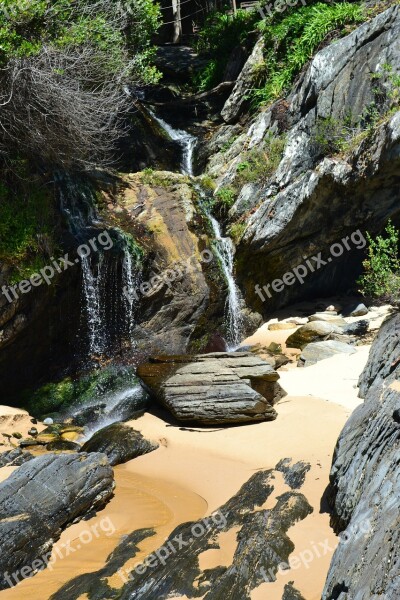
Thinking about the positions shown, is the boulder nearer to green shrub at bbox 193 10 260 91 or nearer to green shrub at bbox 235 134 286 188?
green shrub at bbox 235 134 286 188

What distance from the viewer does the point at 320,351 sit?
9656mm

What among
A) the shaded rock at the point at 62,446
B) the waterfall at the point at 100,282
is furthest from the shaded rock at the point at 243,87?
the shaded rock at the point at 62,446

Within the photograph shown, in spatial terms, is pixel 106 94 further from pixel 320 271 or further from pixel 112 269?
pixel 320 271

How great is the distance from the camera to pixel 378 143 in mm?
10656

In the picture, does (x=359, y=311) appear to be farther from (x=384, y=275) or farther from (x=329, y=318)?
(x=384, y=275)

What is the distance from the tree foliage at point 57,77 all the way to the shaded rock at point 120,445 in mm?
4924

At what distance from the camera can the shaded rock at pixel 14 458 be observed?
691 cm

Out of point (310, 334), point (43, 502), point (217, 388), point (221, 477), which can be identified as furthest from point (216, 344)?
point (43, 502)

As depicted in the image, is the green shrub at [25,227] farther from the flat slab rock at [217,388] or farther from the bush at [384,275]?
the bush at [384,275]

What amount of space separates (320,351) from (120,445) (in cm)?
407

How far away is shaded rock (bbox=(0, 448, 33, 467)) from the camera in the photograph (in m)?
6.91

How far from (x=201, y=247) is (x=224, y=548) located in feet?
25.9

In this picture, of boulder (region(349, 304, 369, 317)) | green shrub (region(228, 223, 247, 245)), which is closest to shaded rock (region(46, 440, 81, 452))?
green shrub (region(228, 223, 247, 245))

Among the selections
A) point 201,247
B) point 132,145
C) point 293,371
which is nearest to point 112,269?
point 201,247
